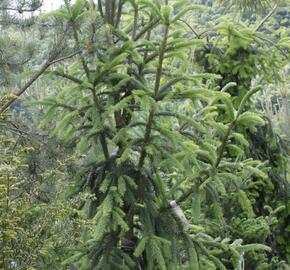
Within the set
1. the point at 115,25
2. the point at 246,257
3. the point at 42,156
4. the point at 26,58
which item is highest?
the point at 115,25

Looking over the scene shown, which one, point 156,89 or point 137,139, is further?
point 137,139

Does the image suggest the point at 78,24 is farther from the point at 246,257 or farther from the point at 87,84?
the point at 246,257

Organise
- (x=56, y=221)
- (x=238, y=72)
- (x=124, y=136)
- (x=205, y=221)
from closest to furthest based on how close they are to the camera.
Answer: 1. (x=56, y=221)
2. (x=124, y=136)
3. (x=205, y=221)
4. (x=238, y=72)

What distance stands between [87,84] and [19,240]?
1.20m

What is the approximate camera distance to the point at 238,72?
6.00m

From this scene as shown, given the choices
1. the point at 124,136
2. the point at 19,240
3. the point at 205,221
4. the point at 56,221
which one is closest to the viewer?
the point at 19,240

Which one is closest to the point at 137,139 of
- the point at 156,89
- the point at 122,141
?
the point at 122,141

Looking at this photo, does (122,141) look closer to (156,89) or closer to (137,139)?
(137,139)

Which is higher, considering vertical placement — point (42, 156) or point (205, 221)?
point (42, 156)

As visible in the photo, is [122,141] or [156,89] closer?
[156,89]

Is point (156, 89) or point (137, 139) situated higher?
point (156, 89)

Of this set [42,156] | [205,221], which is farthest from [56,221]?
[205,221]

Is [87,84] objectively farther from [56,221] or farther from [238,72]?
[238,72]

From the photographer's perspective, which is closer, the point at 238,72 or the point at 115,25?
the point at 115,25
